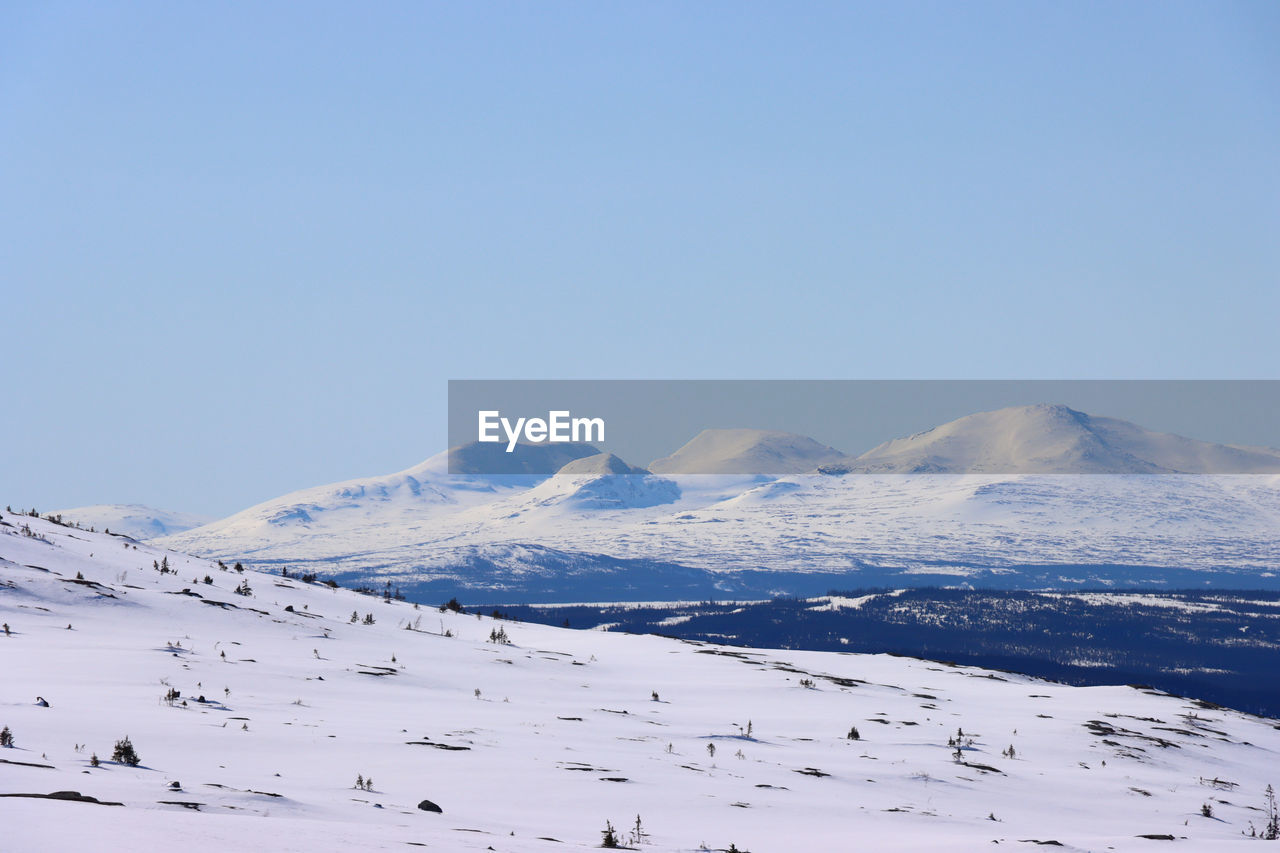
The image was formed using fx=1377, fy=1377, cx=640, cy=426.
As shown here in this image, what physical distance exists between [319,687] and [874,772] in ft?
29.7

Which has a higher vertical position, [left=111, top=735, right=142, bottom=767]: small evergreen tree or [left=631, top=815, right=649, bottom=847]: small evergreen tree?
[left=111, top=735, right=142, bottom=767]: small evergreen tree

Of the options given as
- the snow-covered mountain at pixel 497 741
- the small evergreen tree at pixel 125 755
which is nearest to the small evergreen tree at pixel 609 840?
the snow-covered mountain at pixel 497 741

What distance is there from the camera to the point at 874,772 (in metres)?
21.0

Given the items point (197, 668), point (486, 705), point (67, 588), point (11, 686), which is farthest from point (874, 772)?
point (67, 588)

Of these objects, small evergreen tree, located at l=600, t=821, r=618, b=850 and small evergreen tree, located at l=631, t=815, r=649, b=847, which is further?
small evergreen tree, located at l=631, t=815, r=649, b=847

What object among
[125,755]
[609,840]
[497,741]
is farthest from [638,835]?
[125,755]

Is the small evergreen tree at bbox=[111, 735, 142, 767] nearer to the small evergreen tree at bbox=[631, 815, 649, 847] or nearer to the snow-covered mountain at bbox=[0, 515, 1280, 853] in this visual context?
the snow-covered mountain at bbox=[0, 515, 1280, 853]

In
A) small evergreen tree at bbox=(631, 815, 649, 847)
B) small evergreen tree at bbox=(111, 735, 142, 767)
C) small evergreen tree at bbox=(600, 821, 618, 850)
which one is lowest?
small evergreen tree at bbox=(631, 815, 649, 847)

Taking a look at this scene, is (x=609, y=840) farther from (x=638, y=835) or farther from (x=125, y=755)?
(x=125, y=755)

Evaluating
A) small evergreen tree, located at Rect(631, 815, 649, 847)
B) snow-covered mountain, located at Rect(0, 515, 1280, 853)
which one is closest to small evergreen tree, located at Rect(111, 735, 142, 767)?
snow-covered mountain, located at Rect(0, 515, 1280, 853)

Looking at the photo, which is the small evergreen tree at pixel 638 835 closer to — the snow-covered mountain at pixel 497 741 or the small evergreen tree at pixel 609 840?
the snow-covered mountain at pixel 497 741

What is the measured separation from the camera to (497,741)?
1964 cm

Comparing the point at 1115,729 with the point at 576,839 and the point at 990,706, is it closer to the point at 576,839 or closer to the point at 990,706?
the point at 990,706

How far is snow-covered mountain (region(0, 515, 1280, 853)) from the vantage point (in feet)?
45.6
